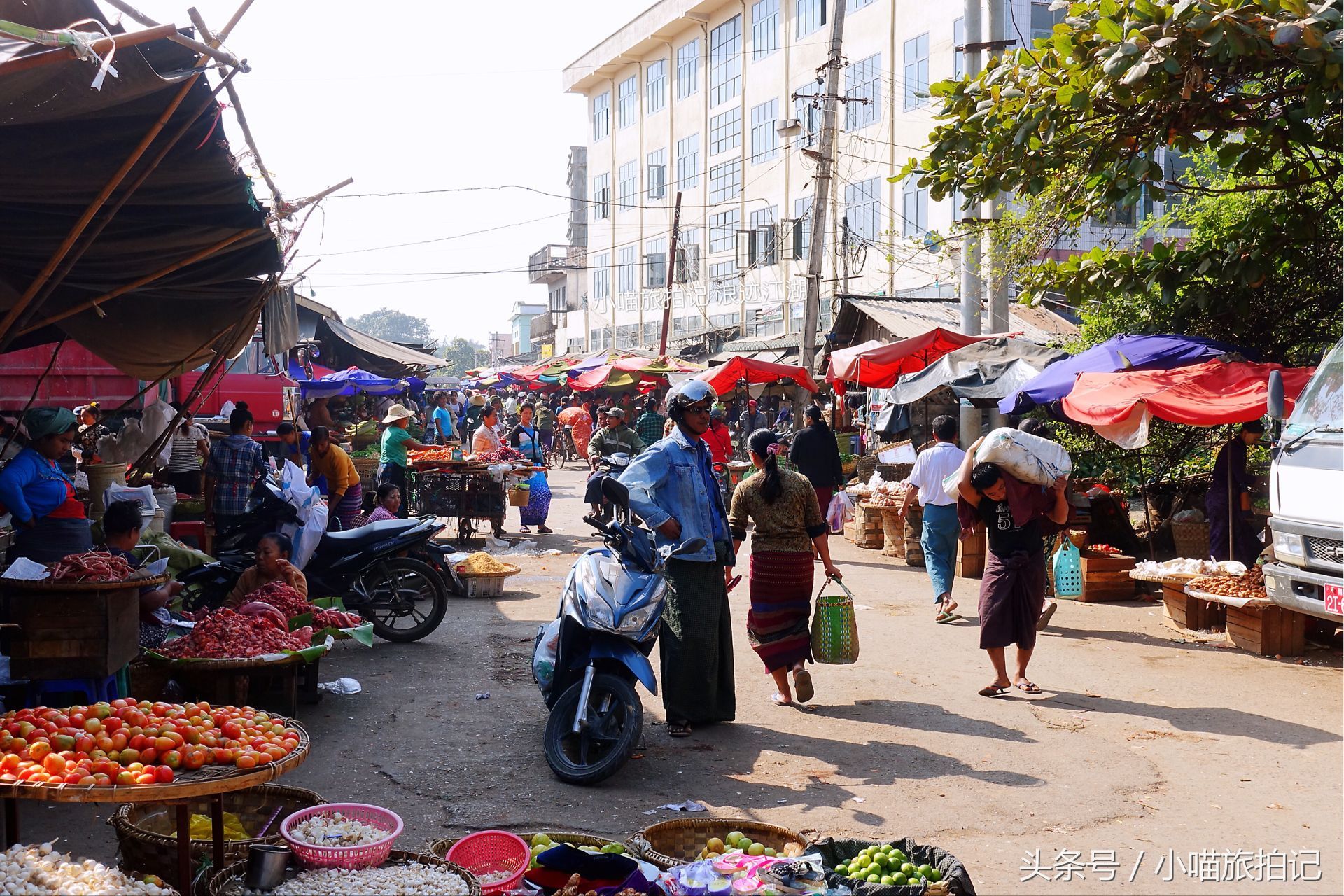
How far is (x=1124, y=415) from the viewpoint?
10484mm

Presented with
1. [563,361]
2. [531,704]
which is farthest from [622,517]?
[563,361]

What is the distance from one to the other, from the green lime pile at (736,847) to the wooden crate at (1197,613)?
6695mm

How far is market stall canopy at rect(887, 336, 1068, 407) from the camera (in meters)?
14.1

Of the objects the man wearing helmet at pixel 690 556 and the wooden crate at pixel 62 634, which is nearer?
the wooden crate at pixel 62 634

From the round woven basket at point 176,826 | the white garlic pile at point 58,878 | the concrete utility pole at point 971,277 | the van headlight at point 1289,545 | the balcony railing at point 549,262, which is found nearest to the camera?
the white garlic pile at point 58,878

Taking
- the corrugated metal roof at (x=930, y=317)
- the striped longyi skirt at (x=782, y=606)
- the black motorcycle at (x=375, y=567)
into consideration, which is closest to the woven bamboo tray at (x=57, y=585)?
the striped longyi skirt at (x=782, y=606)

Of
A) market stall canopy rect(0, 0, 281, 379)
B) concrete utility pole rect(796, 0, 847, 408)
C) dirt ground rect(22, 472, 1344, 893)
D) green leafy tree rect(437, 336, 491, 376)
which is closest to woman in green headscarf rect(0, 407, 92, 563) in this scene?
market stall canopy rect(0, 0, 281, 379)

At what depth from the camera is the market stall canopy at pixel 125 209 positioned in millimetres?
4078

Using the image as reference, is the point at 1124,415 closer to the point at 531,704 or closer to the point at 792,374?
the point at 531,704

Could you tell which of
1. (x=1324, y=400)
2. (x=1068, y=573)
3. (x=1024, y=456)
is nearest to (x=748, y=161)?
(x=1068, y=573)

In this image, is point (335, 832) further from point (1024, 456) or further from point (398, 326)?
point (398, 326)

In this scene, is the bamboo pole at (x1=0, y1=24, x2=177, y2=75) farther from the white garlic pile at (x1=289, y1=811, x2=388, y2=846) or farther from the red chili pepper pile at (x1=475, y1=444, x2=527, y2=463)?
the red chili pepper pile at (x1=475, y1=444, x2=527, y2=463)

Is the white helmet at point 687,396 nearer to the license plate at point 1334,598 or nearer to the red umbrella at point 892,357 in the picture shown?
the license plate at point 1334,598

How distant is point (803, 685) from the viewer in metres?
7.16
